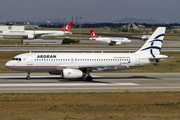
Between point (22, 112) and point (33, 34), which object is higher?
point (33, 34)

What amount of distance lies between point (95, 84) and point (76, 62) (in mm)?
4559

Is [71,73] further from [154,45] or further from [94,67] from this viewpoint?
[154,45]

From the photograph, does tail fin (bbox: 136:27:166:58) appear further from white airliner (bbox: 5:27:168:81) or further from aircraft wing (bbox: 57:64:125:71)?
aircraft wing (bbox: 57:64:125:71)

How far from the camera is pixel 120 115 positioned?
65.6 ft

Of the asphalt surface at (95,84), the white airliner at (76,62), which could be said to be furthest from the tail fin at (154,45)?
the asphalt surface at (95,84)

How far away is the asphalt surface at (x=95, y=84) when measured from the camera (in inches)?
1216

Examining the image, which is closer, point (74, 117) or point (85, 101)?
point (74, 117)

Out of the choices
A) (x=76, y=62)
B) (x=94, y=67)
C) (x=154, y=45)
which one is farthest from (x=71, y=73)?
(x=154, y=45)

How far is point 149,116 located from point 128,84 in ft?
50.1

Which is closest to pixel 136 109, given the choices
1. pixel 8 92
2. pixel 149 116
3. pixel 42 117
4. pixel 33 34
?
pixel 149 116

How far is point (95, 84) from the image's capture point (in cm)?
3478

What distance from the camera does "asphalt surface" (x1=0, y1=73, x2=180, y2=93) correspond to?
101 feet

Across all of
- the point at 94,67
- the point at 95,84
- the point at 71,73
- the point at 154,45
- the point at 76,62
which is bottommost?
the point at 95,84

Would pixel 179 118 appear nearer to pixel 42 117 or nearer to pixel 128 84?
pixel 42 117
